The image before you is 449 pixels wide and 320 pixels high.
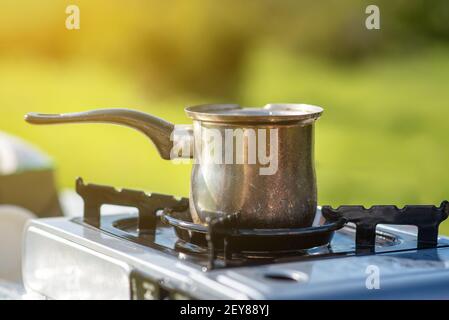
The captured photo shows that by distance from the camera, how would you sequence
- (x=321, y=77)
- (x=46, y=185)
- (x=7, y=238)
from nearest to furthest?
(x=7, y=238) < (x=46, y=185) < (x=321, y=77)

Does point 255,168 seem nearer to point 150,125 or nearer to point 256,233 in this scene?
point 256,233

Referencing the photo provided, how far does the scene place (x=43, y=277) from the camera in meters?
1.44

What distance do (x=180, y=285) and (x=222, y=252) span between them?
0.44ft

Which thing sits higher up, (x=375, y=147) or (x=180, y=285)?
(x=180, y=285)

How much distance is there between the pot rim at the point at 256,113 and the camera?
1233 millimetres

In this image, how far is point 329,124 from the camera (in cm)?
464

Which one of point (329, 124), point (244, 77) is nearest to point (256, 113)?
point (329, 124)

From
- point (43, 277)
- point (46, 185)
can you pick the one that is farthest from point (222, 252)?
point (46, 185)

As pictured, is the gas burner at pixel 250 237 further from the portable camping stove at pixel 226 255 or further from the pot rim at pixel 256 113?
the pot rim at pixel 256 113

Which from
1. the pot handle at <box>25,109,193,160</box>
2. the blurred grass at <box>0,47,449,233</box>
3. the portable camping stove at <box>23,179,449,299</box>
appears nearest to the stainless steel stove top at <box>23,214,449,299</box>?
the portable camping stove at <box>23,179,449,299</box>

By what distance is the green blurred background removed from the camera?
4484 mm

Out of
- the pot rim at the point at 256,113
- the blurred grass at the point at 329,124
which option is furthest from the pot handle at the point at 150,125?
the blurred grass at the point at 329,124

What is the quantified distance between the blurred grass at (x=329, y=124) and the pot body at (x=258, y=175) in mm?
2698
